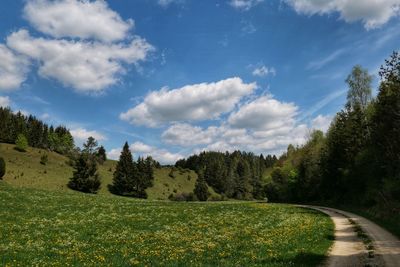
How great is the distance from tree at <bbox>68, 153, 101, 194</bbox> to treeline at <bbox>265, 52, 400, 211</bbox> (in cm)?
5115

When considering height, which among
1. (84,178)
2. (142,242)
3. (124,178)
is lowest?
(142,242)

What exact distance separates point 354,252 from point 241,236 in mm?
8358

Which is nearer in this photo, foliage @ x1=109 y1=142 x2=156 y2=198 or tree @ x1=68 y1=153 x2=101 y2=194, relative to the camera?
tree @ x1=68 y1=153 x2=101 y2=194

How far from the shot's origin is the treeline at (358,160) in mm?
48700

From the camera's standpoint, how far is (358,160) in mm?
63688

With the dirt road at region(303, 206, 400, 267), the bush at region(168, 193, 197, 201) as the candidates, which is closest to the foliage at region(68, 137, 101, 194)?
the bush at region(168, 193, 197, 201)

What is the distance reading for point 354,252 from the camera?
19625mm

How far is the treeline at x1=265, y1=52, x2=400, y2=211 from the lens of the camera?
48700 millimetres

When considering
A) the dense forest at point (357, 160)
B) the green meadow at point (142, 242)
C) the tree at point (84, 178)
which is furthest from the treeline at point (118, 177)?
the green meadow at point (142, 242)

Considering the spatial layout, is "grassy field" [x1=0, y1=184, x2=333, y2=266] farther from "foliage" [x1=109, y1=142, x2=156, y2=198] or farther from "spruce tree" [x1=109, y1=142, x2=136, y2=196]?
"foliage" [x1=109, y1=142, x2=156, y2=198]

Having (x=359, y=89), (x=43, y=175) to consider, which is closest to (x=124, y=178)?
(x=43, y=175)

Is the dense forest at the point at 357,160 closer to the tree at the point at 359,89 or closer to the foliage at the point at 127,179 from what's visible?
the tree at the point at 359,89

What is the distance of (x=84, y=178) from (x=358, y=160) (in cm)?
7183

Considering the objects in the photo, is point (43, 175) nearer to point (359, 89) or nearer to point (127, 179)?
point (127, 179)
